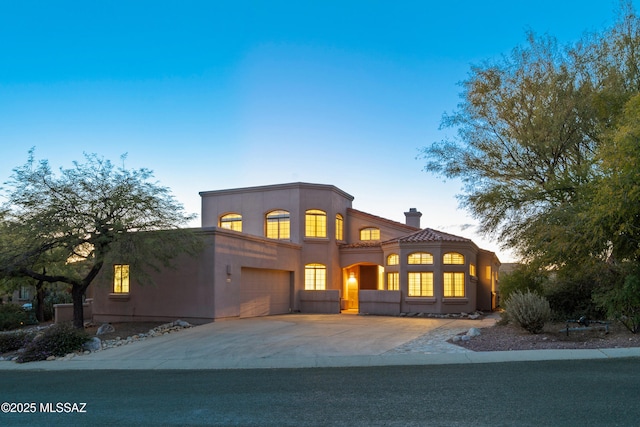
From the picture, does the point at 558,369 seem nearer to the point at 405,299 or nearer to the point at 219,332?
the point at 219,332

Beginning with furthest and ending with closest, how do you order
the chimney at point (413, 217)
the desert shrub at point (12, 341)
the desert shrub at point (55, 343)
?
the chimney at point (413, 217), the desert shrub at point (12, 341), the desert shrub at point (55, 343)

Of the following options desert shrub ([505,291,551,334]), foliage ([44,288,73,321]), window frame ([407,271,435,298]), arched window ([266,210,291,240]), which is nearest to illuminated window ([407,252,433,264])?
window frame ([407,271,435,298])

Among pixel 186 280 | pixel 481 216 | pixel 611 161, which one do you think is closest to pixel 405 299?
pixel 481 216

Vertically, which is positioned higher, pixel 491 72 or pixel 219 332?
pixel 491 72

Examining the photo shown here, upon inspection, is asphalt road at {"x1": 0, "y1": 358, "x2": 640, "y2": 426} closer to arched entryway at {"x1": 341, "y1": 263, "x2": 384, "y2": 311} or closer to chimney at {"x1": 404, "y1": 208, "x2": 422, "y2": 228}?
arched entryway at {"x1": 341, "y1": 263, "x2": 384, "y2": 311}

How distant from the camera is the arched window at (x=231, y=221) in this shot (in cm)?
3150

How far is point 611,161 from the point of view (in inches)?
560

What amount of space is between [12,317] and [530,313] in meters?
24.2

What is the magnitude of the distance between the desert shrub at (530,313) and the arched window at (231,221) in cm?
1855

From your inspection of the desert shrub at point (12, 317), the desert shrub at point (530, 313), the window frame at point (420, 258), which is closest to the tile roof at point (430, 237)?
the window frame at point (420, 258)

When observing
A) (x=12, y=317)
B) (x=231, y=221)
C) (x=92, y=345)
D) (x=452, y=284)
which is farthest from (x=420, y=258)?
(x=12, y=317)

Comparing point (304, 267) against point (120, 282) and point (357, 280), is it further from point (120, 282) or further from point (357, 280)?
point (120, 282)

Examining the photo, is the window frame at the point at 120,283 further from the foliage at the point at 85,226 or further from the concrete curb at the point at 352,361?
the concrete curb at the point at 352,361

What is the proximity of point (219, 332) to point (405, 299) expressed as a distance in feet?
36.8
